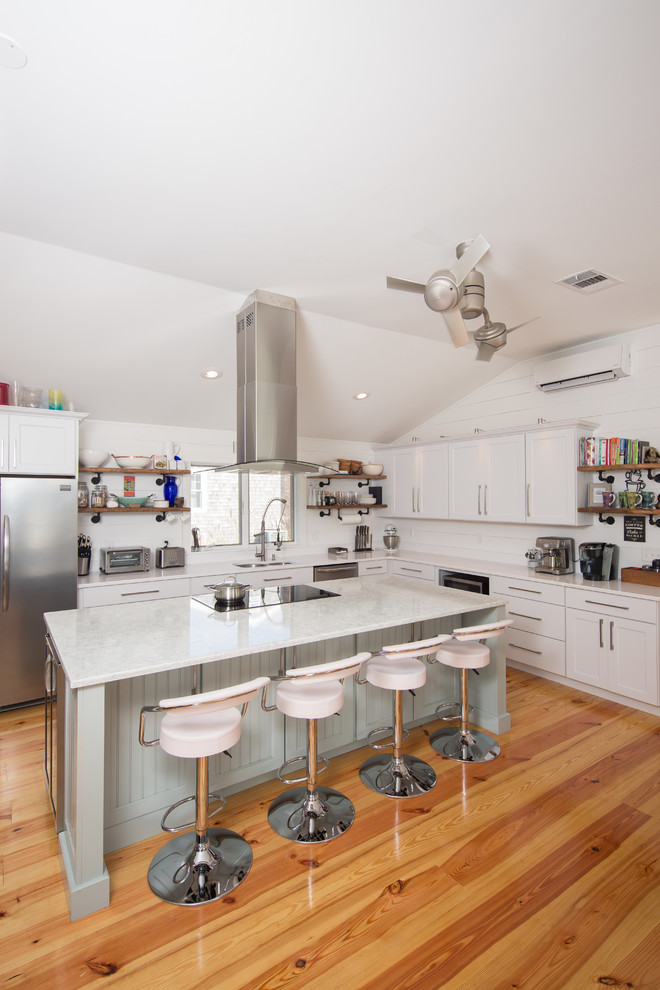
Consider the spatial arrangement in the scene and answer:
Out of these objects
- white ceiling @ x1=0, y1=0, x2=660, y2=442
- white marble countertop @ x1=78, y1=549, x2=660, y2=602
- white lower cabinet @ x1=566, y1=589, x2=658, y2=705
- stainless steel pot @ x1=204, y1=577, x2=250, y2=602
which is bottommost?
white lower cabinet @ x1=566, y1=589, x2=658, y2=705

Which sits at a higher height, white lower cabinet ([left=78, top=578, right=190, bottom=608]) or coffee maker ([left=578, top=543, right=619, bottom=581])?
coffee maker ([left=578, top=543, right=619, bottom=581])

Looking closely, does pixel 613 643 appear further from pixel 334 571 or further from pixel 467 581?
pixel 334 571

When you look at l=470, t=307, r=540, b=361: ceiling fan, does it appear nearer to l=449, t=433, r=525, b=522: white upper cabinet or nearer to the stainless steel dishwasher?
l=449, t=433, r=525, b=522: white upper cabinet

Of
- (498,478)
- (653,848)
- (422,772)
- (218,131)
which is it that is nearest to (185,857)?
(422,772)

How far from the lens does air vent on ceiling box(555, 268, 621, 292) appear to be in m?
2.98

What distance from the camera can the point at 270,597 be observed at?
10.1ft

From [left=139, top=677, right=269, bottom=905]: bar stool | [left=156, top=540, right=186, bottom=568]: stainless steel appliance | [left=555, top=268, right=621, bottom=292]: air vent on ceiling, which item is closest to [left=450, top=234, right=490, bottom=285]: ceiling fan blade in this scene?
[left=555, top=268, right=621, bottom=292]: air vent on ceiling

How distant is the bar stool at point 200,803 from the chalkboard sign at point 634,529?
3376 millimetres

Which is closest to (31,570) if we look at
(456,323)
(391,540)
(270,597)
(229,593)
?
(229,593)

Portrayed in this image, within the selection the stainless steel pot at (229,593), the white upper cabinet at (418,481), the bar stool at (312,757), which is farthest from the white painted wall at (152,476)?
the bar stool at (312,757)

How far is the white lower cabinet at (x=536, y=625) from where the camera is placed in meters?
3.86

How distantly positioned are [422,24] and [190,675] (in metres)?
2.60

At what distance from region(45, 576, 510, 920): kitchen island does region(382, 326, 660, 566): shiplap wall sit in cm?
167

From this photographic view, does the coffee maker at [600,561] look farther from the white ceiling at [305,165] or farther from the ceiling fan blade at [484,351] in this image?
the ceiling fan blade at [484,351]
